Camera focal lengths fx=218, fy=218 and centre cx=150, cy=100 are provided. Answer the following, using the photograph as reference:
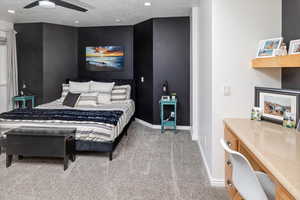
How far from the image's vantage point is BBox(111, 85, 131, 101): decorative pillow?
5148 millimetres

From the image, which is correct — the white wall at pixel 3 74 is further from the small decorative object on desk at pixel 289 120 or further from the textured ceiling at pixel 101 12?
the small decorative object on desk at pixel 289 120

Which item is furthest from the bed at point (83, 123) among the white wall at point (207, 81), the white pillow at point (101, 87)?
the white pillow at point (101, 87)

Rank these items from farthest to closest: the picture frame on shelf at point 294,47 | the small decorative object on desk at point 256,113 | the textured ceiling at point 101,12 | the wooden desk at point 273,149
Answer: the textured ceiling at point 101,12, the small decorative object on desk at point 256,113, the picture frame on shelf at point 294,47, the wooden desk at point 273,149

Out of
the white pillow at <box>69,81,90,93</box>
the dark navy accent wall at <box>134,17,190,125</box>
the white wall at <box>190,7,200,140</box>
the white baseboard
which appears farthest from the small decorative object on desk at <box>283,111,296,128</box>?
the white pillow at <box>69,81,90,93</box>

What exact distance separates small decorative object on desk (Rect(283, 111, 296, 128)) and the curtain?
19.3ft

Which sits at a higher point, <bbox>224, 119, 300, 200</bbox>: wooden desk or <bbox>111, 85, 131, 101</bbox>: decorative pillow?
<bbox>111, 85, 131, 101</bbox>: decorative pillow

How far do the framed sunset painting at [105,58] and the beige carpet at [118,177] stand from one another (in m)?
2.82

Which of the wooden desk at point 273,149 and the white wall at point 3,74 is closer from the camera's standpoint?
the wooden desk at point 273,149

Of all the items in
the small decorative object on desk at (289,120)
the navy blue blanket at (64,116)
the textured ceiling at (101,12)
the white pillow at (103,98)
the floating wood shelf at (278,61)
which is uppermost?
the textured ceiling at (101,12)

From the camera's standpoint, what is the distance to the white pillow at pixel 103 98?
4906 mm

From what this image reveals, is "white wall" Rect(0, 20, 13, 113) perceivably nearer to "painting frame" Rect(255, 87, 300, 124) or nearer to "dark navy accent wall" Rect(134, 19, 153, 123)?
"dark navy accent wall" Rect(134, 19, 153, 123)

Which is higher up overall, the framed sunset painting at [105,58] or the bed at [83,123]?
the framed sunset painting at [105,58]

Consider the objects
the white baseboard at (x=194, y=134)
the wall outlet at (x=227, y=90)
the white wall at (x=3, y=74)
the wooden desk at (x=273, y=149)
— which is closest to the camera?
the wooden desk at (x=273, y=149)

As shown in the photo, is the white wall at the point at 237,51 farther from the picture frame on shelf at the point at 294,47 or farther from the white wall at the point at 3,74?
the white wall at the point at 3,74
